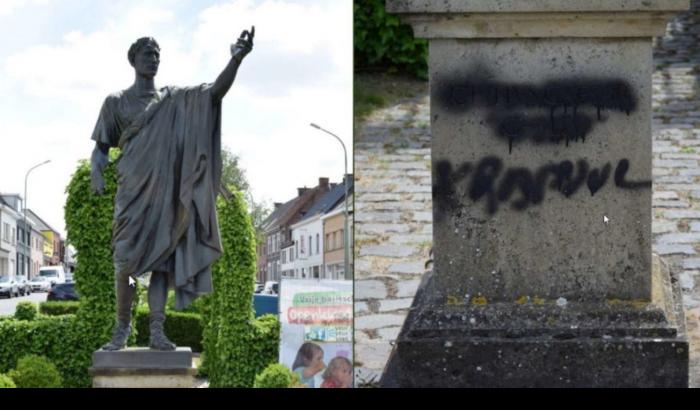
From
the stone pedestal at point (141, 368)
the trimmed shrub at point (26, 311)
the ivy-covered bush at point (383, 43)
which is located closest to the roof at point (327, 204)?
the trimmed shrub at point (26, 311)

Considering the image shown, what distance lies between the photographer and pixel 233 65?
19.2ft

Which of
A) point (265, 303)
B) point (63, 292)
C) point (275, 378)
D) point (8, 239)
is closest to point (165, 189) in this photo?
point (275, 378)

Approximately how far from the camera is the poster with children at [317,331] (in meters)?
11.0

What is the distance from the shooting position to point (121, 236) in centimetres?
594

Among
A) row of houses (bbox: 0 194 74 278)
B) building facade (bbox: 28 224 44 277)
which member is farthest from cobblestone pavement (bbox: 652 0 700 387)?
building facade (bbox: 28 224 44 277)

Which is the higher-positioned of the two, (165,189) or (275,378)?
(165,189)

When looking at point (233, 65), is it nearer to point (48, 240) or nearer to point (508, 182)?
point (508, 182)

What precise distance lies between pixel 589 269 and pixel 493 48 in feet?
2.17

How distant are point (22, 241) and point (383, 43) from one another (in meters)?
43.2

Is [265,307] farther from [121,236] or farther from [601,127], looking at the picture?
[601,127]

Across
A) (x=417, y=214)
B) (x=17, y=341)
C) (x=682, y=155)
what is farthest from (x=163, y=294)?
(x=17, y=341)

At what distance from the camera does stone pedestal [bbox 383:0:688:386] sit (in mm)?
2924

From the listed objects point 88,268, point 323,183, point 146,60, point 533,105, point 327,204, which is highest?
point 323,183

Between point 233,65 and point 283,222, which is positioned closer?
point 233,65
